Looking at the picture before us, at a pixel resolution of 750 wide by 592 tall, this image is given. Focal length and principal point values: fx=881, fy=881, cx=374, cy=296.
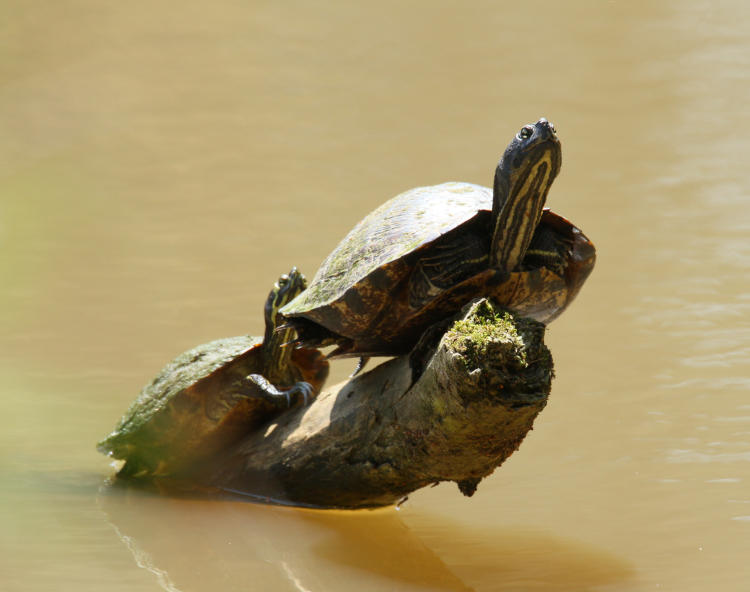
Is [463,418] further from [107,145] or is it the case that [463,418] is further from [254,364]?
[107,145]

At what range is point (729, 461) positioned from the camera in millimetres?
3873

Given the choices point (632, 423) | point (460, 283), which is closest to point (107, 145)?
point (632, 423)

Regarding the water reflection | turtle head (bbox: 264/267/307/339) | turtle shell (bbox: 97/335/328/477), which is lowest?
the water reflection

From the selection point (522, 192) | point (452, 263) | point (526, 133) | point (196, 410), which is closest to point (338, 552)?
point (452, 263)

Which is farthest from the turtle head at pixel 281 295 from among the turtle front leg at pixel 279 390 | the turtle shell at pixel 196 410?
the turtle front leg at pixel 279 390

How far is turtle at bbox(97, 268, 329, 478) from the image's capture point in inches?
161

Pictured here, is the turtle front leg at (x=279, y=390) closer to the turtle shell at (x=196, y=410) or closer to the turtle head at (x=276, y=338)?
the turtle shell at (x=196, y=410)

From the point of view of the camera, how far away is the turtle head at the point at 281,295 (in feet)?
13.9

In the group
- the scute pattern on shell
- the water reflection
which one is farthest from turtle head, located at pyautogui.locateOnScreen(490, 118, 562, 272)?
the water reflection

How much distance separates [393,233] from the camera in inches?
129

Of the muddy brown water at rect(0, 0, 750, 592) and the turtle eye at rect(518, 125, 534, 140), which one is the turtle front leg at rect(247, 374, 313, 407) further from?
the turtle eye at rect(518, 125, 534, 140)

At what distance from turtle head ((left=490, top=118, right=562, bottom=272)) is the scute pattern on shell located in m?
0.14

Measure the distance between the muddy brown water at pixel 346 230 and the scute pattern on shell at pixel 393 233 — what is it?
37.6 inches

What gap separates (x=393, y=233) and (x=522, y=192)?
530 millimetres
